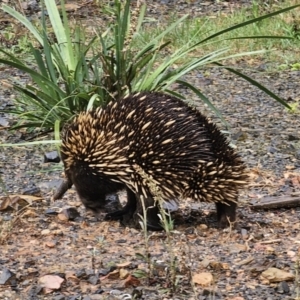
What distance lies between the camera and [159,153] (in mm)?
4473

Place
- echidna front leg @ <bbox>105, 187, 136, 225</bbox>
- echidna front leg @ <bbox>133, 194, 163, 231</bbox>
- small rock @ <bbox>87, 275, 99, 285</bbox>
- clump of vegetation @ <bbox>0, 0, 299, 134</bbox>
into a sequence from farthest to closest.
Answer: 1. clump of vegetation @ <bbox>0, 0, 299, 134</bbox>
2. echidna front leg @ <bbox>105, 187, 136, 225</bbox>
3. echidna front leg @ <bbox>133, 194, 163, 231</bbox>
4. small rock @ <bbox>87, 275, 99, 285</bbox>

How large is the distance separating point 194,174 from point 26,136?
7.38 ft

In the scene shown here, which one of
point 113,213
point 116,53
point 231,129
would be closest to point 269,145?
point 231,129

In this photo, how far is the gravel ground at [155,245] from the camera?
12.0 feet

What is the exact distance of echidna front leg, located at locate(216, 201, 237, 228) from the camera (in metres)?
4.62

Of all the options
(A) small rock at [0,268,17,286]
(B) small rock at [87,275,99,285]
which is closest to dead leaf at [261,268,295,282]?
(B) small rock at [87,275,99,285]

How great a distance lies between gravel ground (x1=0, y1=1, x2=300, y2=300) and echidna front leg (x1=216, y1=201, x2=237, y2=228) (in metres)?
0.07

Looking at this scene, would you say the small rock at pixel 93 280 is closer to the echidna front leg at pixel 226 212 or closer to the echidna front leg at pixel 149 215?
the echidna front leg at pixel 149 215

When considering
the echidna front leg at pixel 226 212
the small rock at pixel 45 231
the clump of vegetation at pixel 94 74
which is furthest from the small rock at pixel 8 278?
the clump of vegetation at pixel 94 74

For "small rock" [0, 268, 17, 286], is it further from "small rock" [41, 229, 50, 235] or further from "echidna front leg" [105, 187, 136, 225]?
"echidna front leg" [105, 187, 136, 225]

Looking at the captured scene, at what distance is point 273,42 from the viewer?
28.7 ft

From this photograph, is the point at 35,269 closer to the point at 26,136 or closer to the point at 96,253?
the point at 96,253

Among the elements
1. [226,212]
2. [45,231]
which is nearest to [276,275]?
[226,212]

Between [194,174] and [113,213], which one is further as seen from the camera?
[113,213]
